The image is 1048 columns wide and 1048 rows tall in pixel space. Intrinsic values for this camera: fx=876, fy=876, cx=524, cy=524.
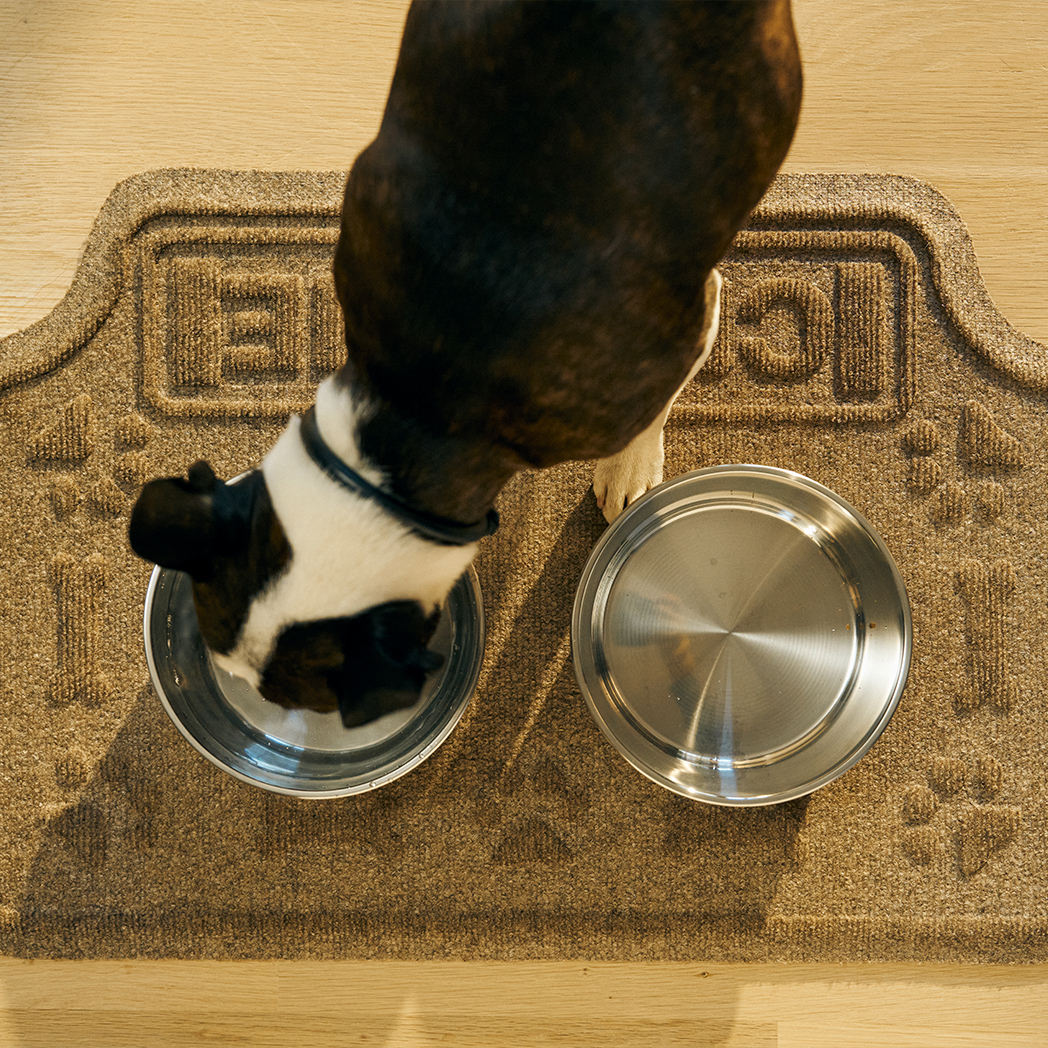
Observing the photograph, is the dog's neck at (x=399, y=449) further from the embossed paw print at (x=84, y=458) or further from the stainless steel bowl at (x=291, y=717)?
the embossed paw print at (x=84, y=458)

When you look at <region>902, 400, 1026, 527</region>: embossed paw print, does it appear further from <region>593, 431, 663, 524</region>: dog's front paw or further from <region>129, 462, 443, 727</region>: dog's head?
<region>129, 462, 443, 727</region>: dog's head

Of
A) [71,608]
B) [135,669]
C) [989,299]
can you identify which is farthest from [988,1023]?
[71,608]

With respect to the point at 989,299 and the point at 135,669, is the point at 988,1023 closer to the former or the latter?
the point at 989,299

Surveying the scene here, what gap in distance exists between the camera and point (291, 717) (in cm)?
155

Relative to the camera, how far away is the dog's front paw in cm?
157

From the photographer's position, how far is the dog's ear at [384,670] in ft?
3.54

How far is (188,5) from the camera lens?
6.05 ft

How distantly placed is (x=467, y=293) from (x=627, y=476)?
633 millimetres

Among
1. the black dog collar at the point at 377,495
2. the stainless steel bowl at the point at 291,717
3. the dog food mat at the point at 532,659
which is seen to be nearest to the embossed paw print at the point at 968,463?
the dog food mat at the point at 532,659

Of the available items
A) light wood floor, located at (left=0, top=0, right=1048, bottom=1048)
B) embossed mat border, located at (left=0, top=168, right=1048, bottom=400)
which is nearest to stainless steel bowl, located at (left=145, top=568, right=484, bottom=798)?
light wood floor, located at (left=0, top=0, right=1048, bottom=1048)

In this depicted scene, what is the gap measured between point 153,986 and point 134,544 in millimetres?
1092

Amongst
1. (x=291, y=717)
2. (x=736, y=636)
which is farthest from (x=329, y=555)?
(x=736, y=636)

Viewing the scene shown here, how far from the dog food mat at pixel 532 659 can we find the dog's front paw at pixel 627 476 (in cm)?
7

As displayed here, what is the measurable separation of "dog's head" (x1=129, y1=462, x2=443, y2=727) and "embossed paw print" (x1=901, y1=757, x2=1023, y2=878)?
114cm
